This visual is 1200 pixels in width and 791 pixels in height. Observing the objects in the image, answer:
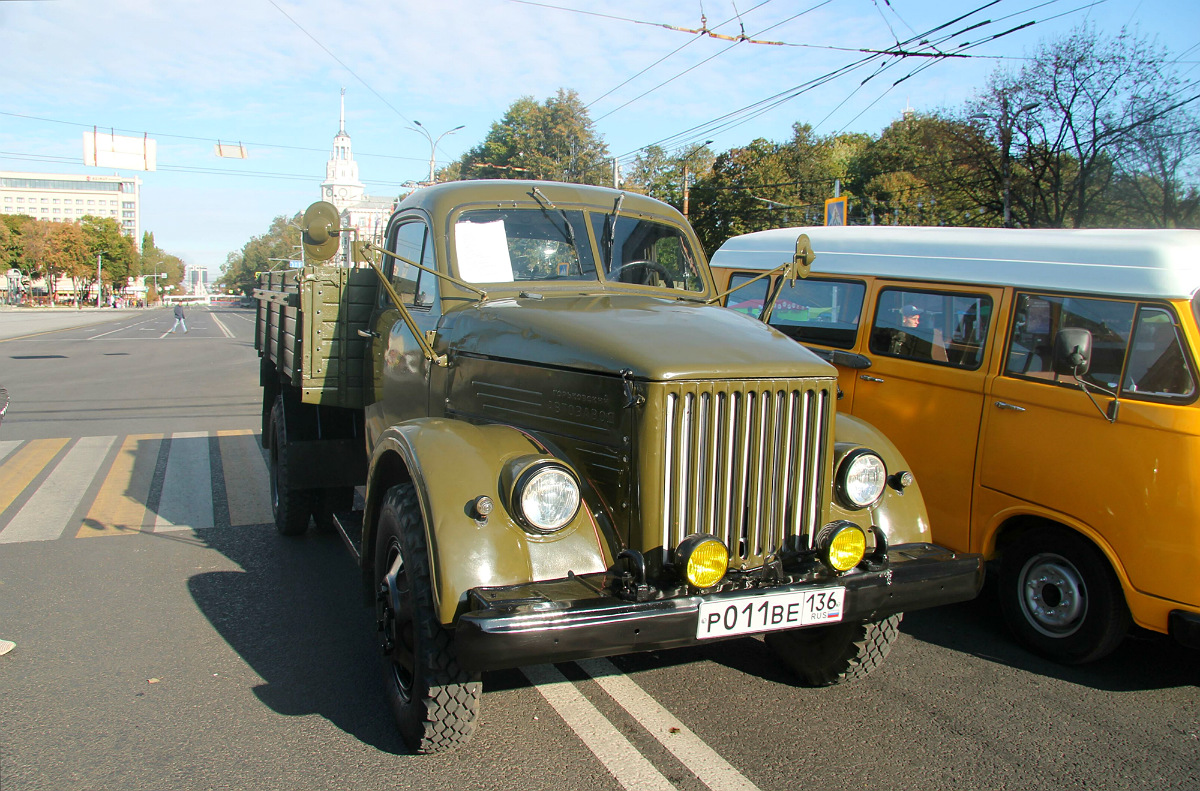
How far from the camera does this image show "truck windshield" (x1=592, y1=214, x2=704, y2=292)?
184 inches

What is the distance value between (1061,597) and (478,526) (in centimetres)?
320

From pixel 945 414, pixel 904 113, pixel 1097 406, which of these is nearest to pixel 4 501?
pixel 945 414

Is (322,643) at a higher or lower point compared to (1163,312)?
lower

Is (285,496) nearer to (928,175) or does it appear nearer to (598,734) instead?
(598,734)

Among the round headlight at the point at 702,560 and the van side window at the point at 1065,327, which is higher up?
the van side window at the point at 1065,327

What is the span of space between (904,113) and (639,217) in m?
47.2

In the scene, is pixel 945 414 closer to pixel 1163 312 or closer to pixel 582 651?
pixel 1163 312

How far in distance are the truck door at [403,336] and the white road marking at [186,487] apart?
2478 millimetres

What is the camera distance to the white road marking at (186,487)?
6.87 meters

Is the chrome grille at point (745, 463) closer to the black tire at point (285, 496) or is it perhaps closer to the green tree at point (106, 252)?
the black tire at point (285, 496)

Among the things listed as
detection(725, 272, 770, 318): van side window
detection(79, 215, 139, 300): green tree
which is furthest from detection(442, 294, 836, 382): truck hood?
detection(79, 215, 139, 300): green tree

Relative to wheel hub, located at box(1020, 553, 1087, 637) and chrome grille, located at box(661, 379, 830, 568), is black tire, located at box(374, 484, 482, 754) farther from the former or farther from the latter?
wheel hub, located at box(1020, 553, 1087, 637)

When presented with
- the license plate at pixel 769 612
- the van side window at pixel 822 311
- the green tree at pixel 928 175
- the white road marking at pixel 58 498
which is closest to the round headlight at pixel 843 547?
the license plate at pixel 769 612

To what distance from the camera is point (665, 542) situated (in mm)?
3152
